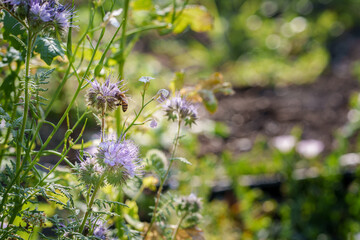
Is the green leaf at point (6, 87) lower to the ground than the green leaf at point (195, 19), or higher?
lower

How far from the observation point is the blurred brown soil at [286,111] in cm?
301

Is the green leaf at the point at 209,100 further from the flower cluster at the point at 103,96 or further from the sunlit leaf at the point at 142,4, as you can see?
the flower cluster at the point at 103,96

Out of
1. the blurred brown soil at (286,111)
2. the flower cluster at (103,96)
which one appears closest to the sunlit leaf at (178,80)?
the flower cluster at (103,96)

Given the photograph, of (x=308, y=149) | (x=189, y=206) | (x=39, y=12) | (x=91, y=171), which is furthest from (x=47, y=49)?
(x=308, y=149)

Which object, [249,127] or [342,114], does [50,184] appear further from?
[342,114]

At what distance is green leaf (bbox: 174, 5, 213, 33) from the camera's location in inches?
53.8

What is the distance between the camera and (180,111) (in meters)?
0.92

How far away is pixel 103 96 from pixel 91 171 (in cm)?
13

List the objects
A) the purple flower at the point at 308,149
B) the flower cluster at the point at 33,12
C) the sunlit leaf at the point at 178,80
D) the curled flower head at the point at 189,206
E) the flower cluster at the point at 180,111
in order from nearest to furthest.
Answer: the flower cluster at the point at 33,12 → the flower cluster at the point at 180,111 → the curled flower head at the point at 189,206 → the sunlit leaf at the point at 178,80 → the purple flower at the point at 308,149

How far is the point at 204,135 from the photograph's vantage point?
3.06m

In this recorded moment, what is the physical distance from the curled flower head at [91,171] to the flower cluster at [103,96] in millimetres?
94

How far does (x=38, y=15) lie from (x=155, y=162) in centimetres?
49

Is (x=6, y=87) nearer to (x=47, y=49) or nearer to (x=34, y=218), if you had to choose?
(x=47, y=49)

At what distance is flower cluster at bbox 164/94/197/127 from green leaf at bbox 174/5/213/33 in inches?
19.6
